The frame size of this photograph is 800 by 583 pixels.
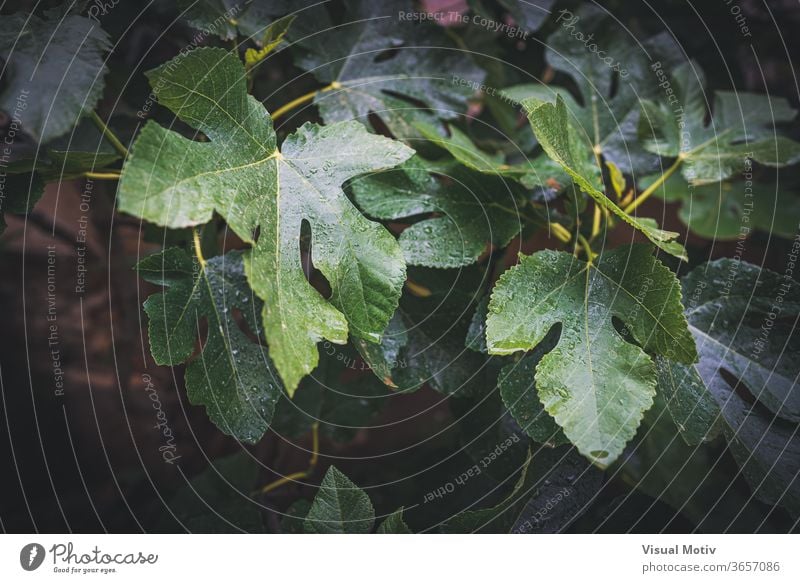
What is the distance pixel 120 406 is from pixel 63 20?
691mm

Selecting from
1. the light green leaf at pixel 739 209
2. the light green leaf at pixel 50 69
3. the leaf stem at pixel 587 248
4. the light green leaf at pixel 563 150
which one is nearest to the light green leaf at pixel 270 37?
the light green leaf at pixel 50 69

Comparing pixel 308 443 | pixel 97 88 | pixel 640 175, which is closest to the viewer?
pixel 97 88

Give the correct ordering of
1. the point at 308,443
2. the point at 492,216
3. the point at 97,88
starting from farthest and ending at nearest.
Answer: the point at 308,443 < the point at 492,216 < the point at 97,88

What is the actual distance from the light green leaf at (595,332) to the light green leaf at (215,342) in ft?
0.67

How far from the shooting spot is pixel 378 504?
2.35 feet

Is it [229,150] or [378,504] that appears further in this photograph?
[378,504]

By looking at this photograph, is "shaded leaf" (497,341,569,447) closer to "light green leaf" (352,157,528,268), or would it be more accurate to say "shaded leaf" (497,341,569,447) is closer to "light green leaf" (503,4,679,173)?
"light green leaf" (352,157,528,268)

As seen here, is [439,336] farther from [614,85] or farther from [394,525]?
[614,85]

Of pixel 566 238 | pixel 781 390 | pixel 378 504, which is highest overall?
pixel 566 238

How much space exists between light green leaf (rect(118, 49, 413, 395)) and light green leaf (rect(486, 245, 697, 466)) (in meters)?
0.10

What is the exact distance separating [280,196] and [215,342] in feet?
0.45
